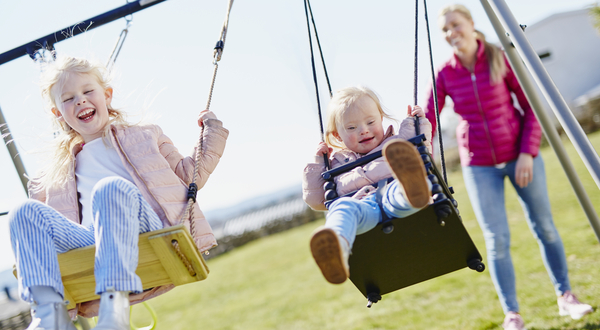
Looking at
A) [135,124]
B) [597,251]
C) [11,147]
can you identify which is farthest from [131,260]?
[597,251]

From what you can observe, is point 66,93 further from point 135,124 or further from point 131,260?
point 131,260

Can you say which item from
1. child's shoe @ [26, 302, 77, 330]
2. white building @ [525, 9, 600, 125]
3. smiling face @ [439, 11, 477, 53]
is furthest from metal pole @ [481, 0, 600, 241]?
white building @ [525, 9, 600, 125]

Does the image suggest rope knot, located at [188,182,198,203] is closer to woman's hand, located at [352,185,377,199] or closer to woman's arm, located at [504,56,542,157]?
woman's hand, located at [352,185,377,199]

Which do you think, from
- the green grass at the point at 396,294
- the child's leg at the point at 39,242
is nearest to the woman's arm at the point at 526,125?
the green grass at the point at 396,294

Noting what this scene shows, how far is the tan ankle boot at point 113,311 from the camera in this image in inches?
62.7

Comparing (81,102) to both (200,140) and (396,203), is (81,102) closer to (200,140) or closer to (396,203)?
(200,140)

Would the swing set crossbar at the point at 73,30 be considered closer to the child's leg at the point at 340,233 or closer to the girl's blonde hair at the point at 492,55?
the girl's blonde hair at the point at 492,55

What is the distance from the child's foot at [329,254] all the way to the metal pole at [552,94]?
1124mm

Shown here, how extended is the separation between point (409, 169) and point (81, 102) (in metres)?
1.47

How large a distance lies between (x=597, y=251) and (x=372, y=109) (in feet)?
11.8

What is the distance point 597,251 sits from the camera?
478cm

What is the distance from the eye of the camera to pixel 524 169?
279 cm

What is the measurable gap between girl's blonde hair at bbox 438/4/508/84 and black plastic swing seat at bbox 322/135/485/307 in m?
1.01

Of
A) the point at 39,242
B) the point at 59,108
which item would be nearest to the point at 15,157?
the point at 59,108
